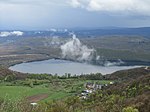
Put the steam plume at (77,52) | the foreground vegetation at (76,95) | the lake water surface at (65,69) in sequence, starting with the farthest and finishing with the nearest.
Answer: the steam plume at (77,52) → the lake water surface at (65,69) → the foreground vegetation at (76,95)

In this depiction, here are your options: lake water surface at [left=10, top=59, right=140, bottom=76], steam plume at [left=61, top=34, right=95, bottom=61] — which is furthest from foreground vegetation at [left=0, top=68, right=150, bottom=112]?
steam plume at [left=61, top=34, right=95, bottom=61]

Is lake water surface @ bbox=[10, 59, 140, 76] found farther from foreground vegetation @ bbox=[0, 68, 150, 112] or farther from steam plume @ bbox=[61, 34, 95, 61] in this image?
steam plume @ bbox=[61, 34, 95, 61]

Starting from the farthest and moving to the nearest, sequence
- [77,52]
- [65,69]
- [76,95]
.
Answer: [77,52]
[65,69]
[76,95]

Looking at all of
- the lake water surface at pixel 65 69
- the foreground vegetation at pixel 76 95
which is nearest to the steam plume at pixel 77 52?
the lake water surface at pixel 65 69

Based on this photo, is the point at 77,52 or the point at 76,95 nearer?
the point at 76,95

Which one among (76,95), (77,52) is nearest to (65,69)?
(76,95)

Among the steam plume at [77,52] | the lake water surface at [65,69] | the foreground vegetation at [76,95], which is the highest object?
the foreground vegetation at [76,95]

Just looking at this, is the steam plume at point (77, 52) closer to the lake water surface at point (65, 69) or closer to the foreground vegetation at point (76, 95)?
the lake water surface at point (65, 69)

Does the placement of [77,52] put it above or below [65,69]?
below

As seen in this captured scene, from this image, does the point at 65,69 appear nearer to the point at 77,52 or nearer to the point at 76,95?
the point at 76,95
